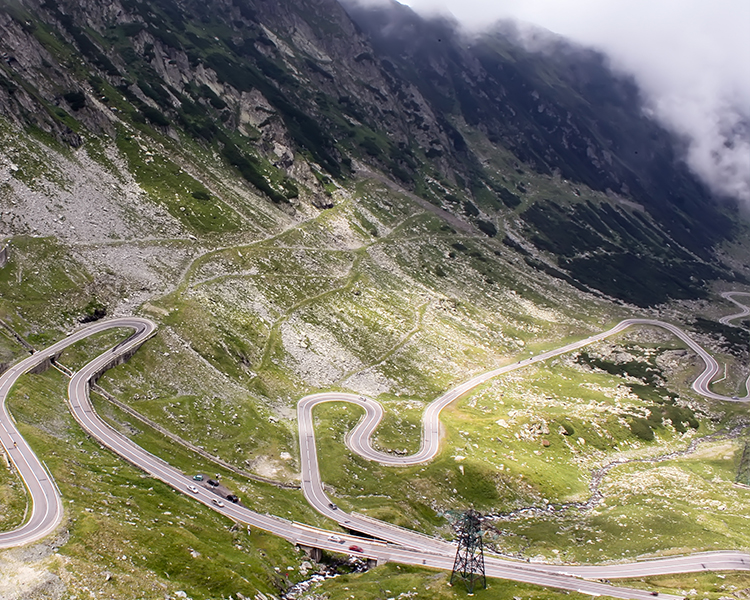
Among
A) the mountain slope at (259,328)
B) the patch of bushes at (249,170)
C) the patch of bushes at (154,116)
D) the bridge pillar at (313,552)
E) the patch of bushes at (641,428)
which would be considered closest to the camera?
the bridge pillar at (313,552)

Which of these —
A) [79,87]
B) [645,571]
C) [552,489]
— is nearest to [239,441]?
[552,489]

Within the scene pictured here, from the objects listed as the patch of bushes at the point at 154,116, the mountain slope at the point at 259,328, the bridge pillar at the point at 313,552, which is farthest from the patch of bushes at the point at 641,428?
the patch of bushes at the point at 154,116

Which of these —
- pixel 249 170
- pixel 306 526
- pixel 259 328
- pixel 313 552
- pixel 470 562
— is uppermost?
pixel 249 170

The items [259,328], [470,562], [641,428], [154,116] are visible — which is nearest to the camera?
[470,562]

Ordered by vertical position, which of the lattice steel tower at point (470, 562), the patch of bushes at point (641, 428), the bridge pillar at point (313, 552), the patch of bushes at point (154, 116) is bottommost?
the bridge pillar at point (313, 552)

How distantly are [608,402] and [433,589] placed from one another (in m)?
78.0

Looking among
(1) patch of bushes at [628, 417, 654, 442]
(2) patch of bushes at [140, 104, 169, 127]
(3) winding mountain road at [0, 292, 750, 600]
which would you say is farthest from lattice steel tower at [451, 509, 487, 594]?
(2) patch of bushes at [140, 104, 169, 127]

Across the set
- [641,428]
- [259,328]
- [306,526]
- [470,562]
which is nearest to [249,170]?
[259,328]

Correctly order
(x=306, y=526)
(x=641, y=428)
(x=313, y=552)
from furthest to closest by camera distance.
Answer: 1. (x=641, y=428)
2. (x=306, y=526)
3. (x=313, y=552)

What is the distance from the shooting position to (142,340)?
8050 centimetres

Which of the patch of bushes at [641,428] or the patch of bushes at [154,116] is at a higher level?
the patch of bushes at [154,116]

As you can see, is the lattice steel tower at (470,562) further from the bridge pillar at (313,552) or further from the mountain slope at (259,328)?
the bridge pillar at (313,552)

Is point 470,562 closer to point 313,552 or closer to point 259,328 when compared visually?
point 313,552

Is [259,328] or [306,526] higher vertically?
[259,328]
